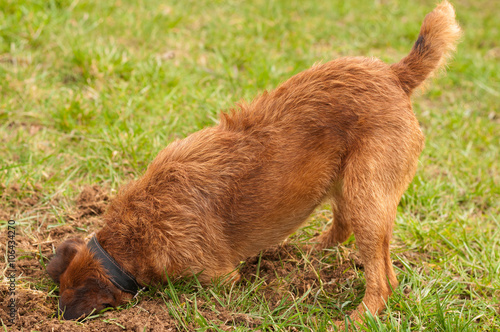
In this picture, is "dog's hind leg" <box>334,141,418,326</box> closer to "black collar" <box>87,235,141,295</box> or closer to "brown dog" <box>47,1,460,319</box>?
"brown dog" <box>47,1,460,319</box>

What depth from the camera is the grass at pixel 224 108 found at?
3.59 meters

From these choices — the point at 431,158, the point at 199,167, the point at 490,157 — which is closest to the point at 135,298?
the point at 199,167

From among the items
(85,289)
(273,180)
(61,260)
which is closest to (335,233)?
(273,180)

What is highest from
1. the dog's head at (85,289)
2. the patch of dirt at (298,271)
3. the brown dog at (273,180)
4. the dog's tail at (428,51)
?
the dog's tail at (428,51)

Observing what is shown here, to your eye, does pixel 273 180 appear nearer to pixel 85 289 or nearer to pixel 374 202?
pixel 374 202

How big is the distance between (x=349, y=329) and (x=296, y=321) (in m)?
0.37

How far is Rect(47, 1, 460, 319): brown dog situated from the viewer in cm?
324

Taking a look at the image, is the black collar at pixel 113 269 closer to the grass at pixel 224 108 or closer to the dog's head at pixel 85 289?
the dog's head at pixel 85 289

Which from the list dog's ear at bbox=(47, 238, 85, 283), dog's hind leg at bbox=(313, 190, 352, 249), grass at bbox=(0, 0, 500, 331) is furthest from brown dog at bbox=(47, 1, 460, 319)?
dog's hind leg at bbox=(313, 190, 352, 249)

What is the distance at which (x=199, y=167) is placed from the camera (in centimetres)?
335

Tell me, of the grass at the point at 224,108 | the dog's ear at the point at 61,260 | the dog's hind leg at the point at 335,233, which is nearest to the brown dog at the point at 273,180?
the dog's ear at the point at 61,260

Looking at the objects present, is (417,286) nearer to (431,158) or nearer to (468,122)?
(431,158)

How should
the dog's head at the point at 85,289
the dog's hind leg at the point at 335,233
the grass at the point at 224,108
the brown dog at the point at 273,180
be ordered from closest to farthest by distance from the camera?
the dog's head at the point at 85,289 → the brown dog at the point at 273,180 → the grass at the point at 224,108 → the dog's hind leg at the point at 335,233

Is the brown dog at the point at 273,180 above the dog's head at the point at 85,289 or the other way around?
above
